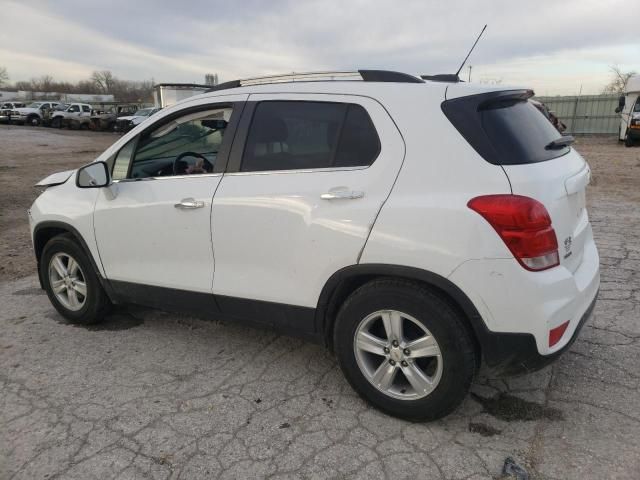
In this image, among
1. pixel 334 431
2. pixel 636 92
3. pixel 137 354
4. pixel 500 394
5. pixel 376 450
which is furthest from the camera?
pixel 636 92

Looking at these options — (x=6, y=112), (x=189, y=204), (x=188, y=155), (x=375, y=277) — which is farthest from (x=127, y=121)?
(x=375, y=277)

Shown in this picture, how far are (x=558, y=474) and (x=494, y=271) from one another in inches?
39.1

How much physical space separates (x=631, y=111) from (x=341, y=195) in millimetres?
21076

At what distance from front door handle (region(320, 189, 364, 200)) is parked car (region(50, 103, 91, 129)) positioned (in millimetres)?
37323

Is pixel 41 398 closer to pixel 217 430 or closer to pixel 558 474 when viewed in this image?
pixel 217 430

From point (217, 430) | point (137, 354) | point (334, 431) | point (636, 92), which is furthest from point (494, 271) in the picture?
point (636, 92)

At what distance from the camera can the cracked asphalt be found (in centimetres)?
248

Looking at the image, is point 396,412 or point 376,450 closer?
point 376,450

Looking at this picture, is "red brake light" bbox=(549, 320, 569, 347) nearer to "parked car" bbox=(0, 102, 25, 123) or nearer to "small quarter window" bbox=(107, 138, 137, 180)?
"small quarter window" bbox=(107, 138, 137, 180)

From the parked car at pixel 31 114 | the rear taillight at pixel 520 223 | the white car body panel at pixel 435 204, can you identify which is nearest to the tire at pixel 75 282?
the white car body panel at pixel 435 204

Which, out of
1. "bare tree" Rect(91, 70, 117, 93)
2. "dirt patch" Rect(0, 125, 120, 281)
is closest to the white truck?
"dirt patch" Rect(0, 125, 120, 281)

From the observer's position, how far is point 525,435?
2643 millimetres

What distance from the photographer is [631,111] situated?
765 inches

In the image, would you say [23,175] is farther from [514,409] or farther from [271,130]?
[514,409]
